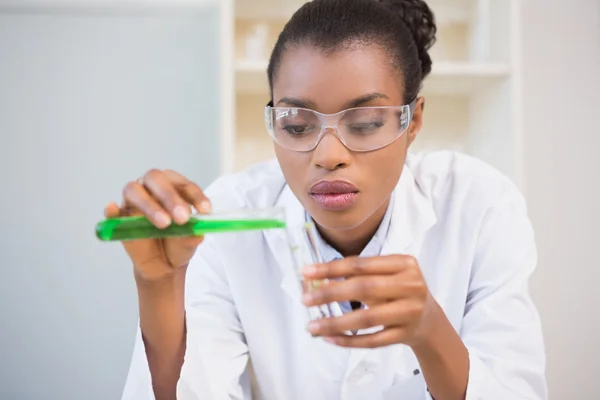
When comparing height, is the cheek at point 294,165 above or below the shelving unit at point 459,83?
below

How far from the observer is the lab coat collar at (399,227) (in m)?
1.44

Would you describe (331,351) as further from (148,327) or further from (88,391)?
(88,391)

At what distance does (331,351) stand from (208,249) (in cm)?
40

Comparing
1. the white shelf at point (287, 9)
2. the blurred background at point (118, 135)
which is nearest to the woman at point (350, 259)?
the blurred background at point (118, 135)

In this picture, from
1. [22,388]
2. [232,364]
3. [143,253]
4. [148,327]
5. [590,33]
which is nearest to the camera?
[143,253]

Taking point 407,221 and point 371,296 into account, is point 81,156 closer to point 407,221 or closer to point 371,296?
point 407,221

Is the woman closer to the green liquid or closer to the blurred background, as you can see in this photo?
the green liquid

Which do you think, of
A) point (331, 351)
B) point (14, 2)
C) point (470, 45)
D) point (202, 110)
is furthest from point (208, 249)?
point (470, 45)

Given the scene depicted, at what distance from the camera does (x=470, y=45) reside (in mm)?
2436

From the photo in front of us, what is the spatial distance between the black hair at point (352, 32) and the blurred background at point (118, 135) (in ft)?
2.42

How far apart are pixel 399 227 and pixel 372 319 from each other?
2.21ft

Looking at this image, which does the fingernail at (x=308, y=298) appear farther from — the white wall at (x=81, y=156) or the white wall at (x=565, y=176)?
the white wall at (x=565, y=176)

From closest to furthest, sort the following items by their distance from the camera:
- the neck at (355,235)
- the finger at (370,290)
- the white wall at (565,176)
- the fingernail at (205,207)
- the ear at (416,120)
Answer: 1. the finger at (370,290)
2. the fingernail at (205,207)
3. the ear at (416,120)
4. the neck at (355,235)
5. the white wall at (565,176)

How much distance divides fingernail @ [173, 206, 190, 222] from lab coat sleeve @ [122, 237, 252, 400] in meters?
0.38
